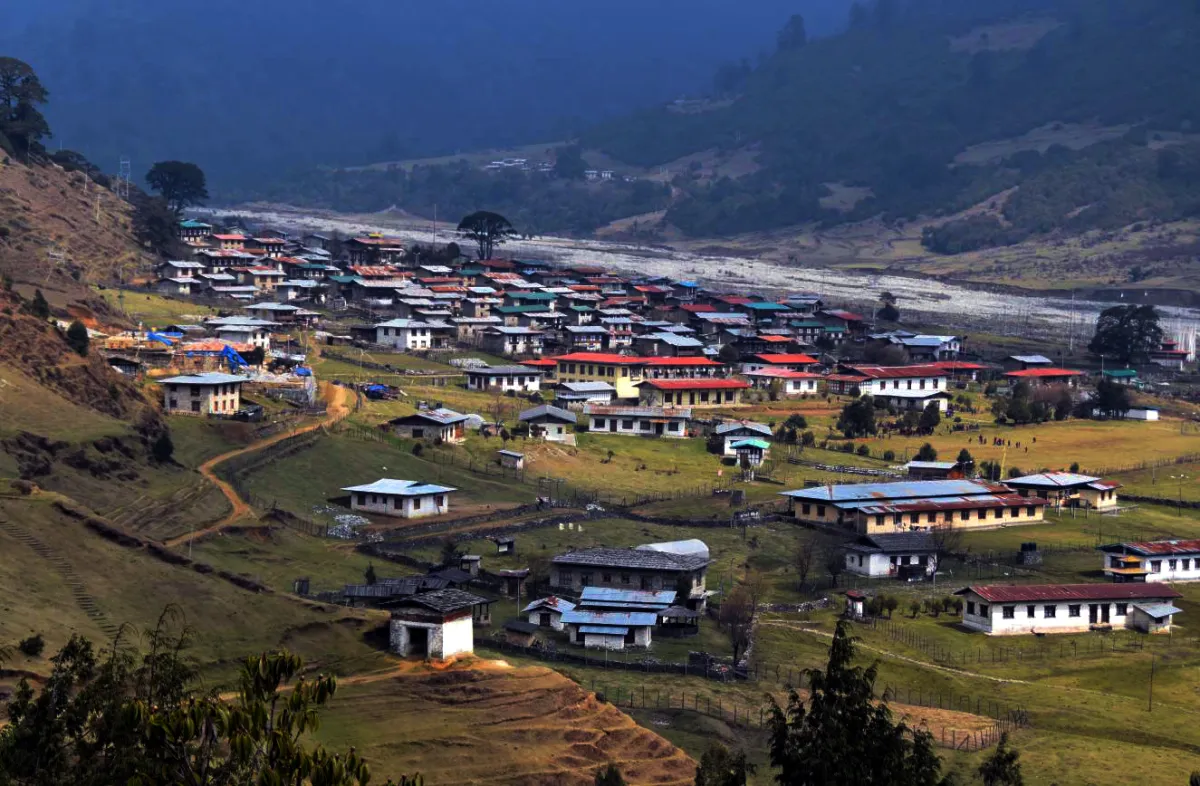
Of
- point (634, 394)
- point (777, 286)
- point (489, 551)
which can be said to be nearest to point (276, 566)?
point (489, 551)

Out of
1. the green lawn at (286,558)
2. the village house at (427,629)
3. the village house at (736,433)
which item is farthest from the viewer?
the village house at (736,433)

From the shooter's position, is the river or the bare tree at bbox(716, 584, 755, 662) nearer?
the bare tree at bbox(716, 584, 755, 662)

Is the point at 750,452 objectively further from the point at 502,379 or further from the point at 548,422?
the point at 502,379

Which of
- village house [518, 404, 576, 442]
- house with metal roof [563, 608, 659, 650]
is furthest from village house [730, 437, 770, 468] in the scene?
house with metal roof [563, 608, 659, 650]

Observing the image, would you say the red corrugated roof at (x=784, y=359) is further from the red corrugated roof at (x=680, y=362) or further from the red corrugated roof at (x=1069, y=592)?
the red corrugated roof at (x=1069, y=592)

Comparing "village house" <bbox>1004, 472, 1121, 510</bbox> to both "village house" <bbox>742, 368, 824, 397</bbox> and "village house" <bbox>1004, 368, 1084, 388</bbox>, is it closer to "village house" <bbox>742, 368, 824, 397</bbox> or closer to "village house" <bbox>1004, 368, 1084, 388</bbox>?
"village house" <bbox>742, 368, 824, 397</bbox>

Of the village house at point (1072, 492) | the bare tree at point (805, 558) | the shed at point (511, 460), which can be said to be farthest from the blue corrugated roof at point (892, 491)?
the shed at point (511, 460)
